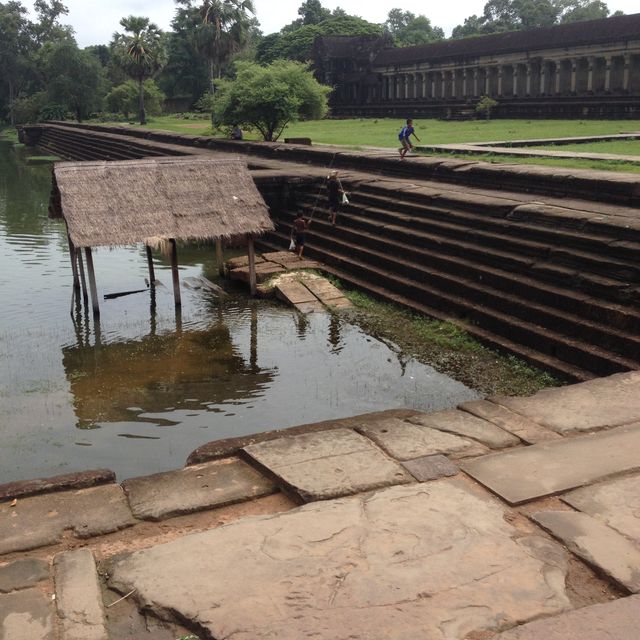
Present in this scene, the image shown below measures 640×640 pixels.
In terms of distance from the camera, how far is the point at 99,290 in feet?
40.7

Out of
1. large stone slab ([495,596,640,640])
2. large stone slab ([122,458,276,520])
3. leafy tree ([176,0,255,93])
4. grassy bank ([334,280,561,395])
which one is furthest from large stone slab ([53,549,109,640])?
leafy tree ([176,0,255,93])

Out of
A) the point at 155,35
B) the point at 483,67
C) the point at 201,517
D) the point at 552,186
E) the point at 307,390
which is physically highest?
the point at 155,35

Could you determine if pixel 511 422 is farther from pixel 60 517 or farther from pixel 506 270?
pixel 506 270

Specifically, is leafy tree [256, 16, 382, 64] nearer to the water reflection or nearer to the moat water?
the moat water

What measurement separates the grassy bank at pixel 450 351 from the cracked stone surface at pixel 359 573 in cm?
394

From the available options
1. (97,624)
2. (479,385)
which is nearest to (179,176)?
(479,385)

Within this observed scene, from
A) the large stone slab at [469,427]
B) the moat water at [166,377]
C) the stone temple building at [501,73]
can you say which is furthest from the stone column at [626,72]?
the large stone slab at [469,427]

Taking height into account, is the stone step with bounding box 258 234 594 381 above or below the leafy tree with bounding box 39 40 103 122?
below

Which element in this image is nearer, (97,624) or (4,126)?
(97,624)

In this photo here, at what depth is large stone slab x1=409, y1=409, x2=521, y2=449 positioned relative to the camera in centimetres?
461

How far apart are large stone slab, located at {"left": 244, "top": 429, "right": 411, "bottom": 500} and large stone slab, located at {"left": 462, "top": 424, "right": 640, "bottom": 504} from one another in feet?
1.64

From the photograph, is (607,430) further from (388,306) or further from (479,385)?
(388,306)

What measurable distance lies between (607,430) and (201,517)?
2641 millimetres

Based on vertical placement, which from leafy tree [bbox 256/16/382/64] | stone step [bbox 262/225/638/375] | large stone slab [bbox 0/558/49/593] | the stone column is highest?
leafy tree [bbox 256/16/382/64]
